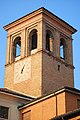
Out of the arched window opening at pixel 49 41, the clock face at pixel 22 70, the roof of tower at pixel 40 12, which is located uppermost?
the roof of tower at pixel 40 12

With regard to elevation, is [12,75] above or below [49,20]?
below

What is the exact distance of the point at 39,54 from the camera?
37625 mm

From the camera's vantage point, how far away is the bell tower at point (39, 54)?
121ft

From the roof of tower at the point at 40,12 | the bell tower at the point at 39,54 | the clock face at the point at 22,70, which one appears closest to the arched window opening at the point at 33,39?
the bell tower at the point at 39,54

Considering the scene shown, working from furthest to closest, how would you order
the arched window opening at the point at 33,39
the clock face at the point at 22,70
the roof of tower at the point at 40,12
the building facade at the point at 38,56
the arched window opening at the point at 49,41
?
the arched window opening at the point at 33,39 → the arched window opening at the point at 49,41 → the roof of tower at the point at 40,12 → the clock face at the point at 22,70 → the building facade at the point at 38,56

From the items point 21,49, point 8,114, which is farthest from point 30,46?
point 8,114

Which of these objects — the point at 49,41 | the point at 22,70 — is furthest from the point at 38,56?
the point at 49,41

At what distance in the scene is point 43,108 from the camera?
2805cm

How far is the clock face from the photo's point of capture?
37803mm

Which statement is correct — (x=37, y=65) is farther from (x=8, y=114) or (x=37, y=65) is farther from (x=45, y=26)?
(x=8, y=114)

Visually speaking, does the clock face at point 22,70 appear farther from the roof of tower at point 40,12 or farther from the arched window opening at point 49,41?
the roof of tower at point 40,12

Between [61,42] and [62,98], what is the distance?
16417 millimetres

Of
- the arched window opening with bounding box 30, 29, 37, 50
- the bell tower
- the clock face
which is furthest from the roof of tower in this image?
the clock face

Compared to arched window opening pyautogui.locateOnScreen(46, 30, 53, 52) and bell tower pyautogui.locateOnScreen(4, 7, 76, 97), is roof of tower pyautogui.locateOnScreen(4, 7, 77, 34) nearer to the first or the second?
bell tower pyautogui.locateOnScreen(4, 7, 76, 97)
